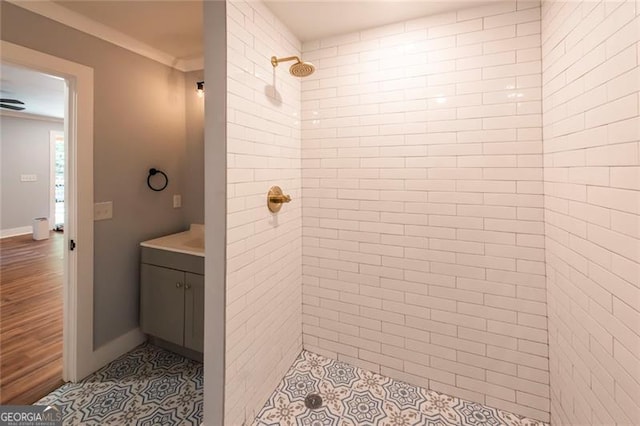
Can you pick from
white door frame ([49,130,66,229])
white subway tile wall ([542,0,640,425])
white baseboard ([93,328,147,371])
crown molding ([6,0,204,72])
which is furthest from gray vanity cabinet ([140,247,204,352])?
white door frame ([49,130,66,229])

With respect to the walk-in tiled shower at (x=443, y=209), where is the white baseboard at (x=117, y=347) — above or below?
below

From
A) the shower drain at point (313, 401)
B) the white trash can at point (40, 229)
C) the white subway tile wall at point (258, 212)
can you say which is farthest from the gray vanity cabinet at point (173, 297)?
the white trash can at point (40, 229)

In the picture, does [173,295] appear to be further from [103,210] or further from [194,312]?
[103,210]

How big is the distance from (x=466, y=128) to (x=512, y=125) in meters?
0.22

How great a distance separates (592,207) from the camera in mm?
1049

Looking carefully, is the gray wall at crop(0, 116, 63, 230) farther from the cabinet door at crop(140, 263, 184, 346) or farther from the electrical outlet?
the cabinet door at crop(140, 263, 184, 346)

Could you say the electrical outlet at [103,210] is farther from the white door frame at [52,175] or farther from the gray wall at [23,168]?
the white door frame at [52,175]

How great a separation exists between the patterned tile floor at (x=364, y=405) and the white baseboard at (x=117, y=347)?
1.29 metres

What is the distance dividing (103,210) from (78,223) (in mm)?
186

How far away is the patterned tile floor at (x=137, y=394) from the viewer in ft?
5.09

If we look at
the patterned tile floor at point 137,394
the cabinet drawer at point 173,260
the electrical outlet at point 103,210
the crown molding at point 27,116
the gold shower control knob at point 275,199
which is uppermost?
the crown molding at point 27,116

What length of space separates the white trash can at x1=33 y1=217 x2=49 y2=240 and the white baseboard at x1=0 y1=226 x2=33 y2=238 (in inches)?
22.1

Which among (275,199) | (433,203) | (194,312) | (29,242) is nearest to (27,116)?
(29,242)

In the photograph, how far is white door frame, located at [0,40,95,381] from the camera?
1.77m
